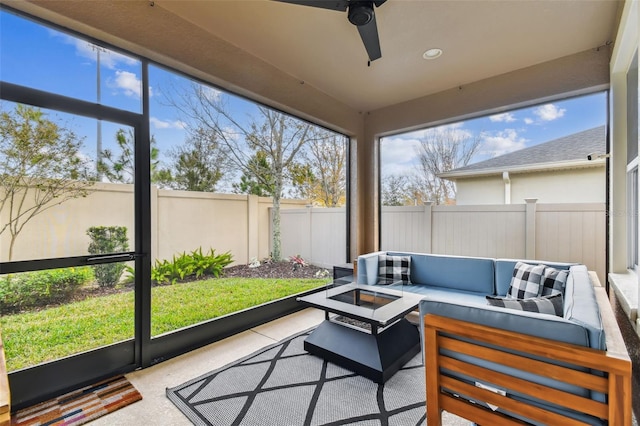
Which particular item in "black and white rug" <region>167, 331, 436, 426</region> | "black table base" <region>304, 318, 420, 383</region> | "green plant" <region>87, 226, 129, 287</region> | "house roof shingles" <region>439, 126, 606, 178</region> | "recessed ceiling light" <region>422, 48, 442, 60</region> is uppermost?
"recessed ceiling light" <region>422, 48, 442, 60</region>

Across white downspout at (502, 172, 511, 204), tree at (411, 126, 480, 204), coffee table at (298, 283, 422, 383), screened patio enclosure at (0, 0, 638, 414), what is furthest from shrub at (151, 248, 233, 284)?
white downspout at (502, 172, 511, 204)

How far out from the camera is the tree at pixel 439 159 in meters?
3.79

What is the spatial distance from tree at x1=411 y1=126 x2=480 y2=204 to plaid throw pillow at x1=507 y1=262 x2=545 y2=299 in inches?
56.5

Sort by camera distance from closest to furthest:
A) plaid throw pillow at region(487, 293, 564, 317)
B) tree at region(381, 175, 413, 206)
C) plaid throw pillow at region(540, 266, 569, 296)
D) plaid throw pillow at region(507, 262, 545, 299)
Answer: plaid throw pillow at region(487, 293, 564, 317)
plaid throw pillow at region(540, 266, 569, 296)
plaid throw pillow at region(507, 262, 545, 299)
tree at region(381, 175, 413, 206)

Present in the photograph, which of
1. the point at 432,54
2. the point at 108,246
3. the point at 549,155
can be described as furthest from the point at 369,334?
the point at 549,155

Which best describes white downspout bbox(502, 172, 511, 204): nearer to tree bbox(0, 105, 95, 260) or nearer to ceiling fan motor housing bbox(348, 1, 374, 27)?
ceiling fan motor housing bbox(348, 1, 374, 27)

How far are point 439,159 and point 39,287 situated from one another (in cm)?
429

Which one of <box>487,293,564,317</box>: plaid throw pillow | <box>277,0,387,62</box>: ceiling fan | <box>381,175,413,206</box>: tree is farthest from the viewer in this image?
<box>381,175,413,206</box>: tree

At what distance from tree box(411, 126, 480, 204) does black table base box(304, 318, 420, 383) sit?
209 cm

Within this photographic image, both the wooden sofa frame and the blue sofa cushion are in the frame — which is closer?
the wooden sofa frame

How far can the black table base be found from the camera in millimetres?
2089

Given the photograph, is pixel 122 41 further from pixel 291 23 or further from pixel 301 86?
pixel 301 86

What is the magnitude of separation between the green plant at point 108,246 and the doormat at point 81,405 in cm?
71

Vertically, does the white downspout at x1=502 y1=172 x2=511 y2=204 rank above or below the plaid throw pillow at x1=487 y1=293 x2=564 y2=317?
above
